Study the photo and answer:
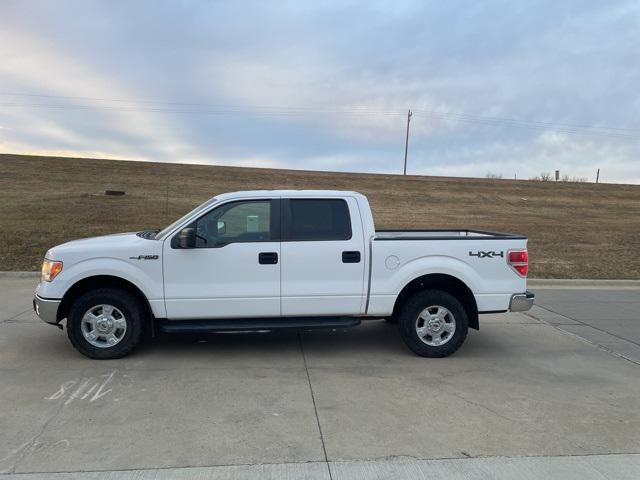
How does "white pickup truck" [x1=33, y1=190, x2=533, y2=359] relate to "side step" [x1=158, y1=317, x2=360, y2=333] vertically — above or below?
above

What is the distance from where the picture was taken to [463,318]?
18.6 feet

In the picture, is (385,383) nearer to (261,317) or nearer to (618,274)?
(261,317)

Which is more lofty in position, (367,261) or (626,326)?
(367,261)

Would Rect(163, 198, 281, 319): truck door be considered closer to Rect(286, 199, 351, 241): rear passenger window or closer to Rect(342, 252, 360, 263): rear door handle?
Rect(286, 199, 351, 241): rear passenger window

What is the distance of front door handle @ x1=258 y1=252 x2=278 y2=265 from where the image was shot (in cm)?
541

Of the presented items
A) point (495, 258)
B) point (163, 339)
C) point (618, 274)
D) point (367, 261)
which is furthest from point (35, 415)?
point (618, 274)

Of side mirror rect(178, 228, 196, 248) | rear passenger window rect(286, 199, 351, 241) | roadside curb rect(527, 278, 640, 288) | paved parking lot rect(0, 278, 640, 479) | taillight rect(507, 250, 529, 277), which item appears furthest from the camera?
roadside curb rect(527, 278, 640, 288)

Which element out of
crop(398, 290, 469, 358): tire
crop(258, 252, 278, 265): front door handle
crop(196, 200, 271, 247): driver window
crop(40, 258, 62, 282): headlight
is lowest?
crop(398, 290, 469, 358): tire

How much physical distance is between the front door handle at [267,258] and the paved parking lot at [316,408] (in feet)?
3.46

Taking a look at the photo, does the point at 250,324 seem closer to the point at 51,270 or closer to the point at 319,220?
the point at 319,220

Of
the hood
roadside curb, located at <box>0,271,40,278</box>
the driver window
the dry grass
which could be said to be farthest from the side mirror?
the dry grass

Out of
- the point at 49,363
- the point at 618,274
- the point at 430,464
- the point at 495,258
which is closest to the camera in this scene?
the point at 430,464

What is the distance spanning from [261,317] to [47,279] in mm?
2238

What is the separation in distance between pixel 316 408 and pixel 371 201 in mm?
22982
